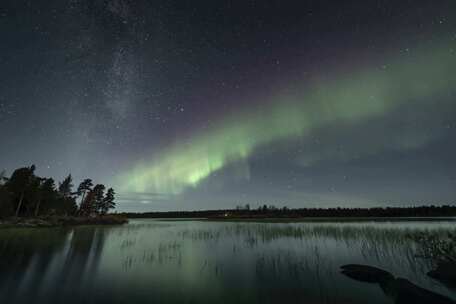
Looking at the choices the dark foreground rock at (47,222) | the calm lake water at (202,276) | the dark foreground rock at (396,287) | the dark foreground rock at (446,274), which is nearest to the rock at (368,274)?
the dark foreground rock at (396,287)

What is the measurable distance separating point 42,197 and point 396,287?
88.5 m

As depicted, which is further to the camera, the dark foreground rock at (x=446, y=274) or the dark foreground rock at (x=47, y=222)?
the dark foreground rock at (x=47, y=222)

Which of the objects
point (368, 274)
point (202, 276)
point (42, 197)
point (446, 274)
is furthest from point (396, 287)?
point (42, 197)

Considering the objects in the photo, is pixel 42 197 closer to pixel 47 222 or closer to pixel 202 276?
pixel 47 222

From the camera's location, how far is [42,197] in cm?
6769

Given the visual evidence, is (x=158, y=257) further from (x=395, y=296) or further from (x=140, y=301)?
(x=395, y=296)

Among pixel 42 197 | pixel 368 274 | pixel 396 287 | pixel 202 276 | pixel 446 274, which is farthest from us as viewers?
pixel 42 197

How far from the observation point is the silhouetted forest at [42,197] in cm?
5741

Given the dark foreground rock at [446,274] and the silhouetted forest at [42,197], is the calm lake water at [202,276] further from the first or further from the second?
the silhouetted forest at [42,197]

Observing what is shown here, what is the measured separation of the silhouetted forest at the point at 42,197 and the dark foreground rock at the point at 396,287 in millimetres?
Answer: 70202

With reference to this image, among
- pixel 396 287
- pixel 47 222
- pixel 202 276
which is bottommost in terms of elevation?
pixel 202 276

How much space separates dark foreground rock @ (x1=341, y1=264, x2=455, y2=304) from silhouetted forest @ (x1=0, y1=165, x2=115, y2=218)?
230ft

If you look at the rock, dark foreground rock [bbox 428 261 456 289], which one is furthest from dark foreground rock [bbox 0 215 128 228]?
dark foreground rock [bbox 428 261 456 289]

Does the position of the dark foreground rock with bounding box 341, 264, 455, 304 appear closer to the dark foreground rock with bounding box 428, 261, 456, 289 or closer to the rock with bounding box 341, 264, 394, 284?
the rock with bounding box 341, 264, 394, 284
